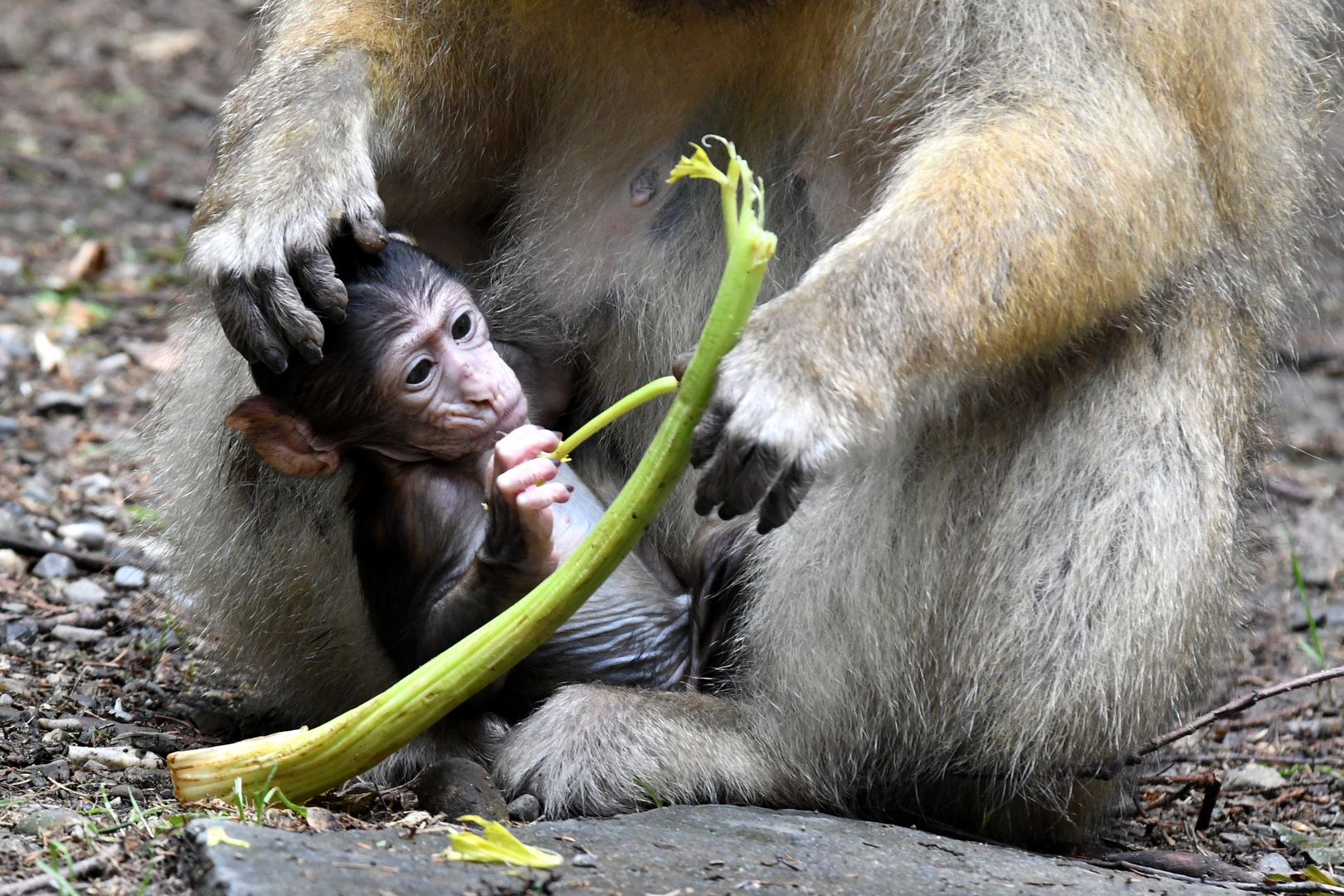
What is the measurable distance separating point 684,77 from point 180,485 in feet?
6.50

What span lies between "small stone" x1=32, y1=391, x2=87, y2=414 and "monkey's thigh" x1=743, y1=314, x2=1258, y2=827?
4182 millimetres

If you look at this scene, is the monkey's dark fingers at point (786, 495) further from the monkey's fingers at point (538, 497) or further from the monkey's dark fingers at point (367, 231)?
the monkey's dark fingers at point (367, 231)

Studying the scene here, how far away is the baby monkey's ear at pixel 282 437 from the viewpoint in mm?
3996

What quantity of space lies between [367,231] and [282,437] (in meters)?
0.59

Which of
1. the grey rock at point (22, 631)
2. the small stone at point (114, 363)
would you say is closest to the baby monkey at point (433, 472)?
the grey rock at point (22, 631)

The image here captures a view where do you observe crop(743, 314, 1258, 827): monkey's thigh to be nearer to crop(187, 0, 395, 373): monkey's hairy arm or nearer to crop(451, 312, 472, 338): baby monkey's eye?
crop(451, 312, 472, 338): baby monkey's eye

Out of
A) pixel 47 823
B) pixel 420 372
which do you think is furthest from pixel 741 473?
pixel 47 823

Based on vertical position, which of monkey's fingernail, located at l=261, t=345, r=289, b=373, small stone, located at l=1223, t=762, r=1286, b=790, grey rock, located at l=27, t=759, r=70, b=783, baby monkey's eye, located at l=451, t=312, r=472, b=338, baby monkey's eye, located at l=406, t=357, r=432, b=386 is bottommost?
grey rock, located at l=27, t=759, r=70, b=783

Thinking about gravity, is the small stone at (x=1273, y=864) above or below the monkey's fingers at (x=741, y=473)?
below

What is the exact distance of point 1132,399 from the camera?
3.70m

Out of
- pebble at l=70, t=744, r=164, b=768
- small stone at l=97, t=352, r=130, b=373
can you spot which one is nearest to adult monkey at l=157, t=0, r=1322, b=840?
pebble at l=70, t=744, r=164, b=768

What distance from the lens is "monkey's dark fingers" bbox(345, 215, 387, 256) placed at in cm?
386

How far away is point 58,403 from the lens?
6.88 m

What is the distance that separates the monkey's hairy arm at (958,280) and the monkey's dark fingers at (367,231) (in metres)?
1.11
